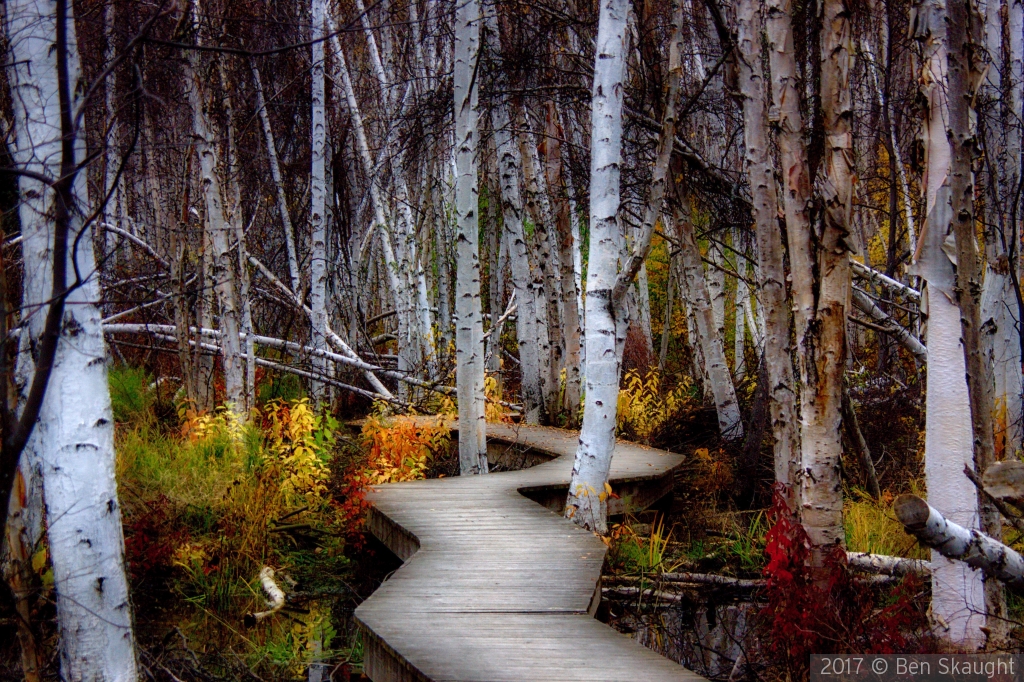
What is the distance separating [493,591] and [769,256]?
3.17 metres

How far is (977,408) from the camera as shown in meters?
4.43

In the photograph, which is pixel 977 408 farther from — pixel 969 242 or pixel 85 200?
pixel 85 200

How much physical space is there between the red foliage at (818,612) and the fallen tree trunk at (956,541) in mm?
562

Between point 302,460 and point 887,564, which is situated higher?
point 302,460

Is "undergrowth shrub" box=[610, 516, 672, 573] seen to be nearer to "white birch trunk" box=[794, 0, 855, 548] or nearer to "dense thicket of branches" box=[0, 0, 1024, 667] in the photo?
"dense thicket of branches" box=[0, 0, 1024, 667]

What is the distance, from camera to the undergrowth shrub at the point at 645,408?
12.2 metres

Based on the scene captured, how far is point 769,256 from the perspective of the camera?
6469 millimetres

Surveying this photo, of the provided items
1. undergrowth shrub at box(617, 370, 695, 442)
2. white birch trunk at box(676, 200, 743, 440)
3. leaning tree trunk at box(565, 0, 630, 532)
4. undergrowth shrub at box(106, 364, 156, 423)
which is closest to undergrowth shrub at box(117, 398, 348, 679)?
undergrowth shrub at box(106, 364, 156, 423)

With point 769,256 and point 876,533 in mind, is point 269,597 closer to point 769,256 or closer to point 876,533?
point 769,256

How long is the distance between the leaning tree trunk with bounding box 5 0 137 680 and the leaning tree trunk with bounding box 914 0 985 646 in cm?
407

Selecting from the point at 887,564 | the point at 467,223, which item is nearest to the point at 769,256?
the point at 887,564

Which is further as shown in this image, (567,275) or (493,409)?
(493,409)

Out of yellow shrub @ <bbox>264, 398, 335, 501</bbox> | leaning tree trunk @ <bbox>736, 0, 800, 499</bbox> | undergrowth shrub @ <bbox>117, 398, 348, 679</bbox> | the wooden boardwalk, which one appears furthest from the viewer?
yellow shrub @ <bbox>264, 398, 335, 501</bbox>

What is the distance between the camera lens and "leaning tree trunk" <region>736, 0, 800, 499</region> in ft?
20.6
